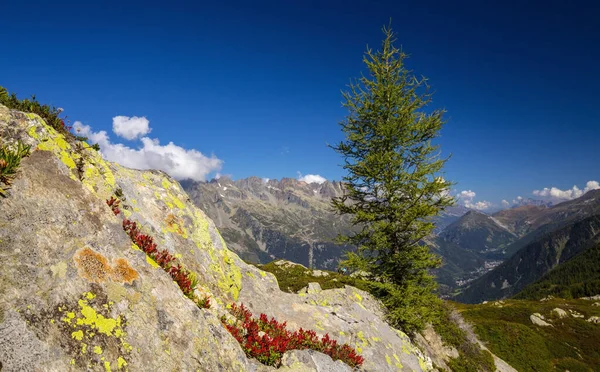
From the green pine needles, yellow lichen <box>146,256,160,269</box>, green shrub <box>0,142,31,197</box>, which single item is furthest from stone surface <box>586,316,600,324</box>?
green shrub <box>0,142,31,197</box>

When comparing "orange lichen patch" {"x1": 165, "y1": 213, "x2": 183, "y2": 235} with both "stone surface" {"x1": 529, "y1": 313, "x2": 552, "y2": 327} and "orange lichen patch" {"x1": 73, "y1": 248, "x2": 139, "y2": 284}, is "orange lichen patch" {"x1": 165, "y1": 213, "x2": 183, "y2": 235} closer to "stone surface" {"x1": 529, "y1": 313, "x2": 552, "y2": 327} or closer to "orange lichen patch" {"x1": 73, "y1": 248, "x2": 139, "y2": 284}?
"orange lichen patch" {"x1": 73, "y1": 248, "x2": 139, "y2": 284}

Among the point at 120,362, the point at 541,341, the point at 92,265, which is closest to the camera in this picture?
the point at 120,362

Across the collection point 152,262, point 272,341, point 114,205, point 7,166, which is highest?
point 7,166

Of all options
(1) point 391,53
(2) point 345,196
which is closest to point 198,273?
(2) point 345,196

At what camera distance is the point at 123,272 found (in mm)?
6598

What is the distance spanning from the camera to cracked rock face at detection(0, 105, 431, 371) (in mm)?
4887

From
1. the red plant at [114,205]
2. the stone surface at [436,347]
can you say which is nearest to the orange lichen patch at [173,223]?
the red plant at [114,205]

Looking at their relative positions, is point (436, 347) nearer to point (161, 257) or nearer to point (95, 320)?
point (161, 257)

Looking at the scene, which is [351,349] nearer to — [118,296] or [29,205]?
[118,296]

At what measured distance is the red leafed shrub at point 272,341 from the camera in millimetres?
8227

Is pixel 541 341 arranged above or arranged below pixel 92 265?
below

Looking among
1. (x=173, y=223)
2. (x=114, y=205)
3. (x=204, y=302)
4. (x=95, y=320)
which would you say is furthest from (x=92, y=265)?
(x=173, y=223)

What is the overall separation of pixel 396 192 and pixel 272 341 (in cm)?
1175

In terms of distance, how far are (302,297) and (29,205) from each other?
37.2 feet
